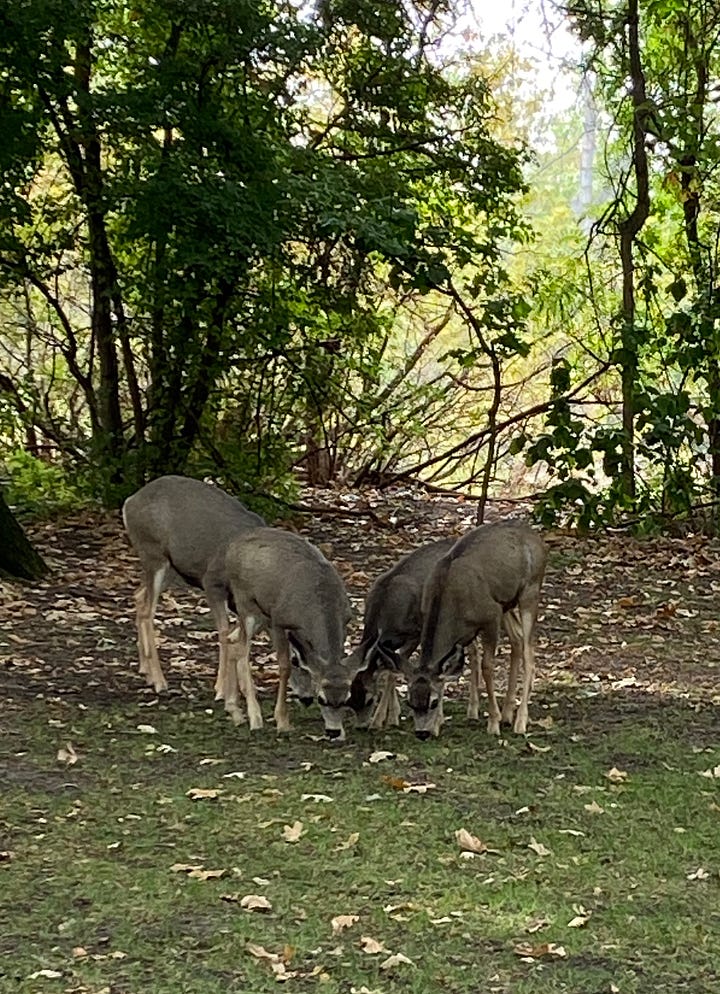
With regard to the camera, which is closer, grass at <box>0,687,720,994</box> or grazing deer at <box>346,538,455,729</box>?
grass at <box>0,687,720,994</box>

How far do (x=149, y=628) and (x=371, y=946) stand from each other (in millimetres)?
4088

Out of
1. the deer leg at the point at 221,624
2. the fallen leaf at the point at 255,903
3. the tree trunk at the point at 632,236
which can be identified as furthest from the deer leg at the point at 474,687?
the tree trunk at the point at 632,236

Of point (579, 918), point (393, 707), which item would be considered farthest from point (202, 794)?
point (579, 918)

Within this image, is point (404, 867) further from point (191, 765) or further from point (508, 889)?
point (191, 765)

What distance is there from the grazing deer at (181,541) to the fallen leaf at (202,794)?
170 cm

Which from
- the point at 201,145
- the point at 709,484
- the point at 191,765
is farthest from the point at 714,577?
the point at 191,765

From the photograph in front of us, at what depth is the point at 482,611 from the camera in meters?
7.77

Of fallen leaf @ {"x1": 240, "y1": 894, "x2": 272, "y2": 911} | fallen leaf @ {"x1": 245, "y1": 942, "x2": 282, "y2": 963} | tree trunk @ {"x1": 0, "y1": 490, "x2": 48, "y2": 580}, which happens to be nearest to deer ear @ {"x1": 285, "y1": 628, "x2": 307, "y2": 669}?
fallen leaf @ {"x1": 240, "y1": 894, "x2": 272, "y2": 911}

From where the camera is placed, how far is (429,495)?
18.1m

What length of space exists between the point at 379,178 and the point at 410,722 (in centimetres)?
661

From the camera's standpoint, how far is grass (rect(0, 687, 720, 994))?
476 centimetres

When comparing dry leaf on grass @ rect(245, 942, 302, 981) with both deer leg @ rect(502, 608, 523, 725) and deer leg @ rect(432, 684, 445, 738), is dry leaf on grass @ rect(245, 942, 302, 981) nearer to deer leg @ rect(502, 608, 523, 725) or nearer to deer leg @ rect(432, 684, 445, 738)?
deer leg @ rect(432, 684, 445, 738)

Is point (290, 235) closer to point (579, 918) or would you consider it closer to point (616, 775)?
point (616, 775)

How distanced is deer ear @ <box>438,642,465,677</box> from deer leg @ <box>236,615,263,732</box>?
1.00m
